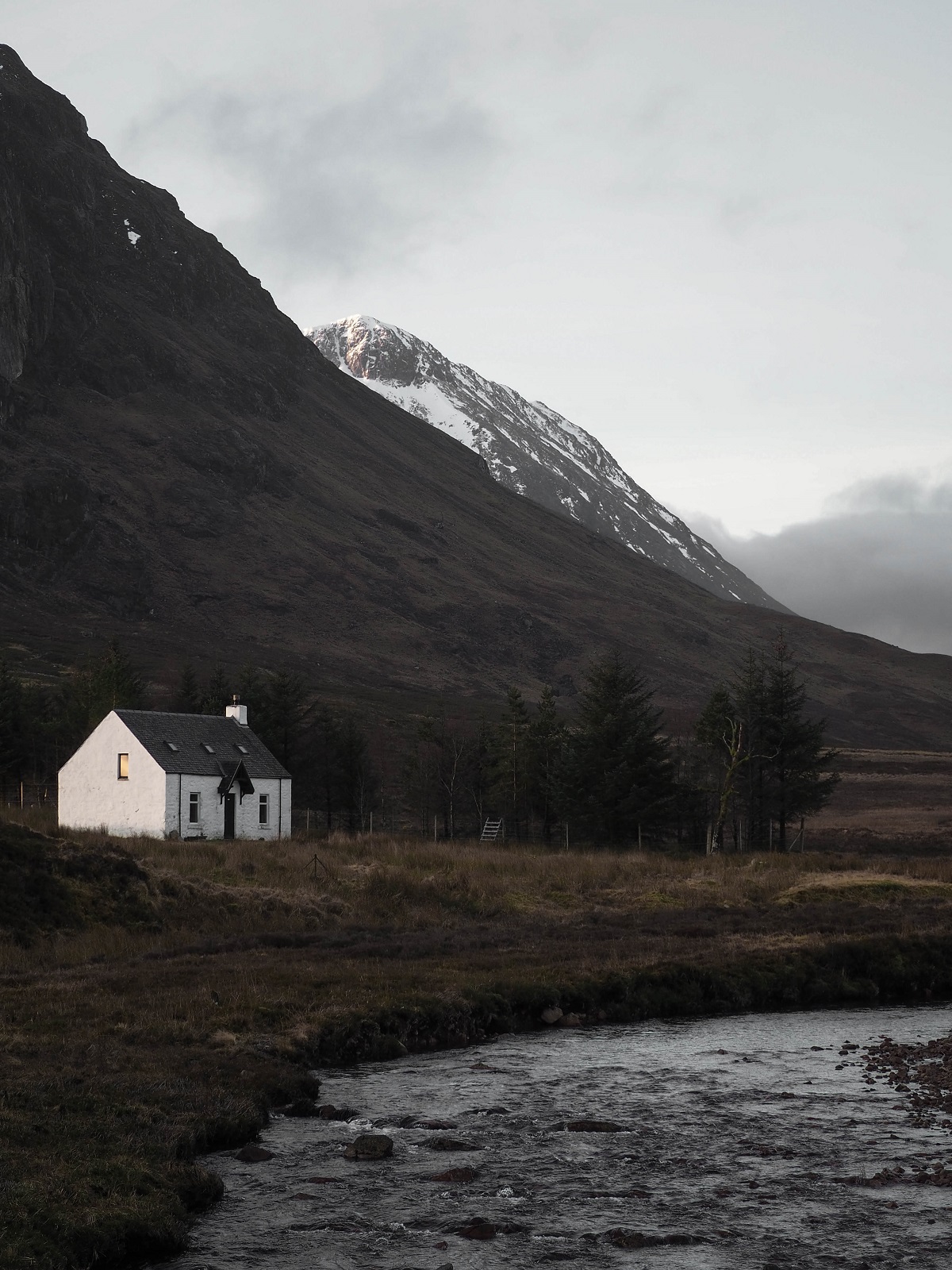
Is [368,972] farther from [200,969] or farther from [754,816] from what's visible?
[754,816]

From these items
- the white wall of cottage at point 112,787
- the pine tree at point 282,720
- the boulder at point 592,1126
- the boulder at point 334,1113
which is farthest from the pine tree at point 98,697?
the boulder at point 592,1126

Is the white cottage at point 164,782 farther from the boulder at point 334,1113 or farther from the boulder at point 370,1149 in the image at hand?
the boulder at point 370,1149

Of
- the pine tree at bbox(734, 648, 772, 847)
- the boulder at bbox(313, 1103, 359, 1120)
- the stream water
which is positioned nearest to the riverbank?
the boulder at bbox(313, 1103, 359, 1120)

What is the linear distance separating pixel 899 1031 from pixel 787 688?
45.7m

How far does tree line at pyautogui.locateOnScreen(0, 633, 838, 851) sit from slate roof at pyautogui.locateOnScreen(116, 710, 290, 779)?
11289 millimetres

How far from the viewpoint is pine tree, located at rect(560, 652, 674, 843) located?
236 feet

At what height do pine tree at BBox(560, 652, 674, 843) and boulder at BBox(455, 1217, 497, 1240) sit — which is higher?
pine tree at BBox(560, 652, 674, 843)

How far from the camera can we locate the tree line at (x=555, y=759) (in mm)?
72750

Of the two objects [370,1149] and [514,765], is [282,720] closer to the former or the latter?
[514,765]

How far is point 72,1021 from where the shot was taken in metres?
25.2

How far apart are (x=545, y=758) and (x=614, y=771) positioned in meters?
9.62

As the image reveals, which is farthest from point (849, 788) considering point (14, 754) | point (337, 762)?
point (14, 754)

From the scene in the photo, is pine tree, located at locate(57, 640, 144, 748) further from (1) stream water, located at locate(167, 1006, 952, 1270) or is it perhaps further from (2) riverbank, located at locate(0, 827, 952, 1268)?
(1) stream water, located at locate(167, 1006, 952, 1270)

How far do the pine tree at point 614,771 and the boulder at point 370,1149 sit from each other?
173 feet
